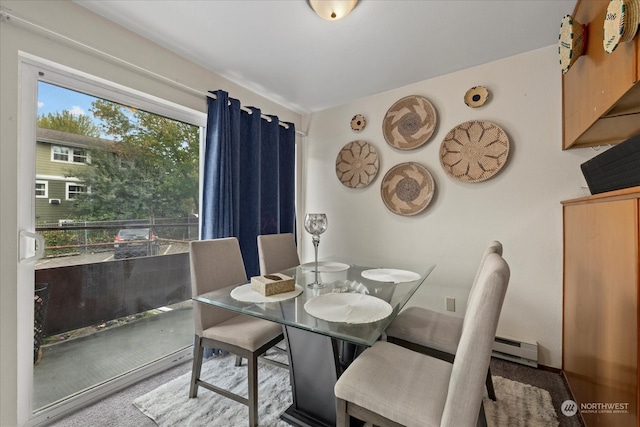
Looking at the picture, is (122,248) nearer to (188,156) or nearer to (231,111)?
(188,156)

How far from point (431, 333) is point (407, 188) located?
4.47 ft

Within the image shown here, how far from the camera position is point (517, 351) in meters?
1.93

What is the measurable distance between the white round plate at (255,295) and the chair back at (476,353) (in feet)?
2.51

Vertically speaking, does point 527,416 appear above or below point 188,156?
below

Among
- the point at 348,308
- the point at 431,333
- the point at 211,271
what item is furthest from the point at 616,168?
the point at 211,271

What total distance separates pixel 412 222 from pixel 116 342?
8.18 ft

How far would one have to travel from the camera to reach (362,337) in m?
0.89

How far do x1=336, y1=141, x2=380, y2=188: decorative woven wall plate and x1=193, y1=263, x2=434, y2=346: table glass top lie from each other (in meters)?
1.11

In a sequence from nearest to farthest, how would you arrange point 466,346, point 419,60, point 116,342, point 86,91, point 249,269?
point 466,346, point 86,91, point 116,342, point 419,60, point 249,269

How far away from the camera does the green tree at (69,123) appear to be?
1464mm

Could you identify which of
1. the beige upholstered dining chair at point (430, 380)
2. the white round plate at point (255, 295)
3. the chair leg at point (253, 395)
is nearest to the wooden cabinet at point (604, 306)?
the beige upholstered dining chair at point (430, 380)

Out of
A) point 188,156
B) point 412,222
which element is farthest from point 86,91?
point 412,222

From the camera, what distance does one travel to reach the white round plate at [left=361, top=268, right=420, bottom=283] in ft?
5.23

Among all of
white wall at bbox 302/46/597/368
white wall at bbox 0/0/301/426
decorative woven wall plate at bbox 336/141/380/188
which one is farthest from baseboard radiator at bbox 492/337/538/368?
white wall at bbox 0/0/301/426
